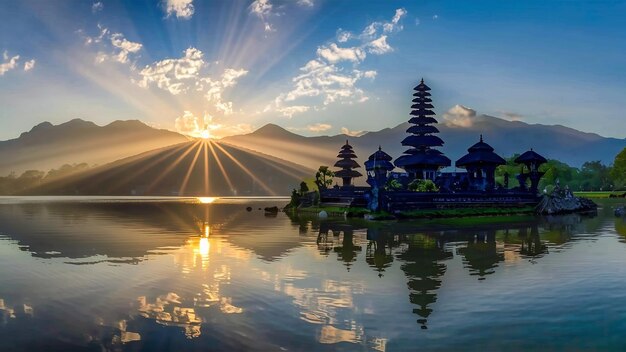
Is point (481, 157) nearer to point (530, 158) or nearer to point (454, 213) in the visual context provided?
point (530, 158)

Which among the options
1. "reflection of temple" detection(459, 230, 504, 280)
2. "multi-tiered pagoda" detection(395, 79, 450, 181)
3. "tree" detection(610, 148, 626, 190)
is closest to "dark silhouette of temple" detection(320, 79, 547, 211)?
"multi-tiered pagoda" detection(395, 79, 450, 181)

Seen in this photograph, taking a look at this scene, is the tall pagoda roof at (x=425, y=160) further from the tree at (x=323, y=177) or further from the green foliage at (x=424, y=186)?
the tree at (x=323, y=177)

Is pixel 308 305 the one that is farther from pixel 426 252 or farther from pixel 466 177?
pixel 466 177

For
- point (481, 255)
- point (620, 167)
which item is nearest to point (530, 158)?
point (481, 255)

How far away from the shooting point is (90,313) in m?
13.2

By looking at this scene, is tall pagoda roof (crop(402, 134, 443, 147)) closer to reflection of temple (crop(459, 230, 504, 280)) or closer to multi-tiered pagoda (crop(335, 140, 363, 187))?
multi-tiered pagoda (crop(335, 140, 363, 187))

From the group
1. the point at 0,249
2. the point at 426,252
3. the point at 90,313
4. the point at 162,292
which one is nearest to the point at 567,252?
the point at 426,252

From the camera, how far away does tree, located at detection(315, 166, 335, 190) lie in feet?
259

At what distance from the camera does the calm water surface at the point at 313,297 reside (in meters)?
10.9

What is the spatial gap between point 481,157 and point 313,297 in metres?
59.8

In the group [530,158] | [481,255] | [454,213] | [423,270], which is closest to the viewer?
[423,270]

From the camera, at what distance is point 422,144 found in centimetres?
8150

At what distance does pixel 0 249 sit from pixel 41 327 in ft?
64.7

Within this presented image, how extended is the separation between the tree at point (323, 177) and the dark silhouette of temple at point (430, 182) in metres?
2.83
